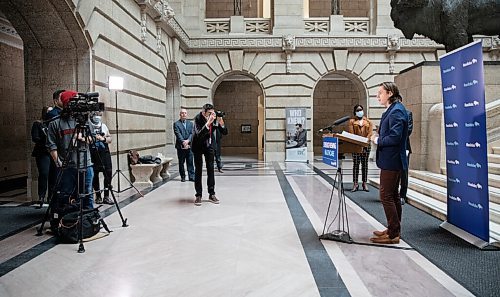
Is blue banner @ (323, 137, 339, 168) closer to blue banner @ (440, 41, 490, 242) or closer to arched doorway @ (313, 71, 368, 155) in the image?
blue banner @ (440, 41, 490, 242)

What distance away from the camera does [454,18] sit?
27.7 feet

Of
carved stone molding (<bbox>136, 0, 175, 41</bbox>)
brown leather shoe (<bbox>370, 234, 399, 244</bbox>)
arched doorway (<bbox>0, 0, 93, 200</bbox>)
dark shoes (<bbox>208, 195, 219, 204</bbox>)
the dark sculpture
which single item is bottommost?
brown leather shoe (<bbox>370, 234, 399, 244</bbox>)

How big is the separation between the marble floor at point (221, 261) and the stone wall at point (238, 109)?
18.8 metres

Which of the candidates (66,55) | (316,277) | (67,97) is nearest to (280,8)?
(66,55)

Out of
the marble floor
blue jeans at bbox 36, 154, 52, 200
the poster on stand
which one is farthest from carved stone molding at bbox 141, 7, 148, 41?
the poster on stand

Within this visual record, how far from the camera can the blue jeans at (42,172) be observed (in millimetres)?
7535

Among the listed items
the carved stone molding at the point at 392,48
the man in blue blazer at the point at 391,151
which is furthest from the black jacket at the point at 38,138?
the carved stone molding at the point at 392,48

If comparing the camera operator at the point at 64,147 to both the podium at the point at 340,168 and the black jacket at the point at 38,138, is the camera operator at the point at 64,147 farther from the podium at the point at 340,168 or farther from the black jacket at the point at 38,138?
the podium at the point at 340,168

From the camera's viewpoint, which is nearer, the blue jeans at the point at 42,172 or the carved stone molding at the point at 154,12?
the blue jeans at the point at 42,172

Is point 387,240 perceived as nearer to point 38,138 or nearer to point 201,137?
point 201,137

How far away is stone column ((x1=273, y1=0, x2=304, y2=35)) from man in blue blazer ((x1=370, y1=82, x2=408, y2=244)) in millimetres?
13915

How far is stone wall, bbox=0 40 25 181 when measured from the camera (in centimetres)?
1095

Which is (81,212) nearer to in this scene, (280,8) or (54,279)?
(54,279)

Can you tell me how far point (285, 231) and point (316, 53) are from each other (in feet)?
45.6
